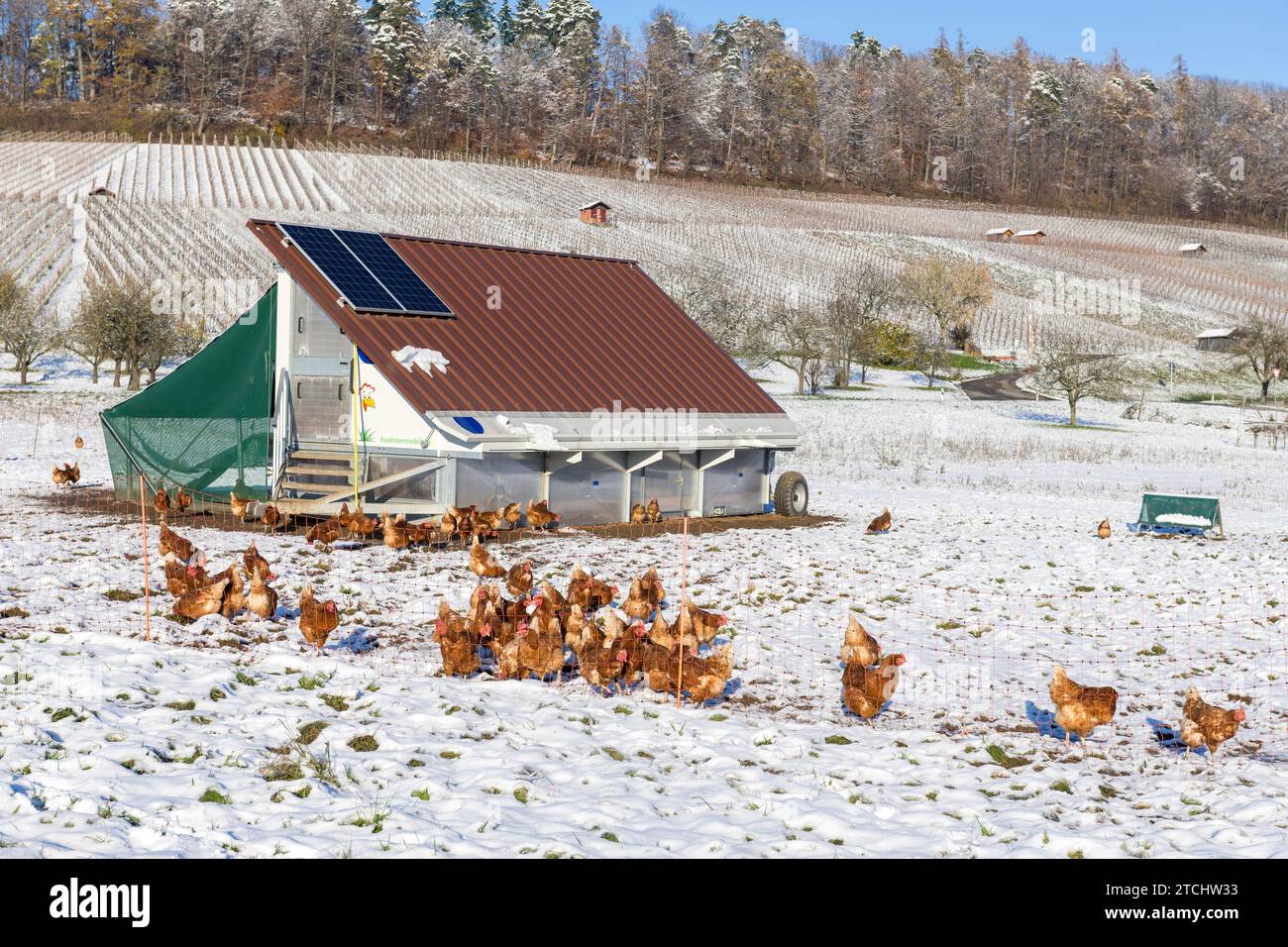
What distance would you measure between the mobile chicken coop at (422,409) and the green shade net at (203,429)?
0.03 metres

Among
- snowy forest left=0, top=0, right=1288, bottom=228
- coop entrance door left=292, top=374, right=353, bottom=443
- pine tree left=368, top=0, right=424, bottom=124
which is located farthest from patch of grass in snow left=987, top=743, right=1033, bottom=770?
pine tree left=368, top=0, right=424, bottom=124

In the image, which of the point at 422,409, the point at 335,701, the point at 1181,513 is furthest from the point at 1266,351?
the point at 335,701

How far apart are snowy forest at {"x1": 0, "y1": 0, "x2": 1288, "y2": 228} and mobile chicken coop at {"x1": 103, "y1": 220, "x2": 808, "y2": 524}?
382 ft

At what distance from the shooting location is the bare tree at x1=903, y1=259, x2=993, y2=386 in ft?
290

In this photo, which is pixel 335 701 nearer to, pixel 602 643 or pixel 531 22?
pixel 602 643

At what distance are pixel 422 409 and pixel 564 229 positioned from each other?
260 feet

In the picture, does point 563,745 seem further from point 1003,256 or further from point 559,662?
point 1003,256

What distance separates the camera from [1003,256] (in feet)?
368

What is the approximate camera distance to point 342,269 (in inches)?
829

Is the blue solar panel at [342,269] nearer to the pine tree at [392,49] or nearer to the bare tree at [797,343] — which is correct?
the bare tree at [797,343]

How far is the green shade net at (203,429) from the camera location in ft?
68.5

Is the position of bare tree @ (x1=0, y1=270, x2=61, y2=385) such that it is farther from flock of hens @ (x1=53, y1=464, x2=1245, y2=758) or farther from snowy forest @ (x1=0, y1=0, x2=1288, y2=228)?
snowy forest @ (x1=0, y1=0, x2=1288, y2=228)
